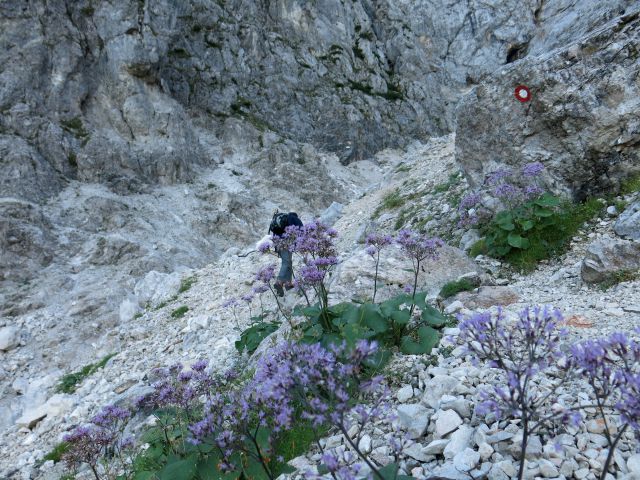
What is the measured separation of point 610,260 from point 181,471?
7.41 metres

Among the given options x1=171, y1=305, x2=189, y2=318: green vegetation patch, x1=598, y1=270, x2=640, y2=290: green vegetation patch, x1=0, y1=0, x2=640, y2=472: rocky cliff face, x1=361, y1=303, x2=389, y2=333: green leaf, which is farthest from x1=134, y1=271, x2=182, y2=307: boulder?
x1=598, y1=270, x2=640, y2=290: green vegetation patch

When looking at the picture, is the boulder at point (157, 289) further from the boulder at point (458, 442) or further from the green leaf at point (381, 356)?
the boulder at point (458, 442)

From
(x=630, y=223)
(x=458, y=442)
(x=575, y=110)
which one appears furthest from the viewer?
(x=575, y=110)

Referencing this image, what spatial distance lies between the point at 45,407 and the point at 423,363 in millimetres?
11470

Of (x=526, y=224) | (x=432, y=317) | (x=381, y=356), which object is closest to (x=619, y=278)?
(x=526, y=224)

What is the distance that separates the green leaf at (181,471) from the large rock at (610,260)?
277 inches

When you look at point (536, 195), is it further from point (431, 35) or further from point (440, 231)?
point (431, 35)

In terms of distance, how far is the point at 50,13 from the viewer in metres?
45.6

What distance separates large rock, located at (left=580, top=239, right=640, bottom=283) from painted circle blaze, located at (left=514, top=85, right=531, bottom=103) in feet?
16.0

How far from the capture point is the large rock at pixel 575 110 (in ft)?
30.5

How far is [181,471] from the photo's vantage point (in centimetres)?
379

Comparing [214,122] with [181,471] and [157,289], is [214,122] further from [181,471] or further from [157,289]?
[181,471]

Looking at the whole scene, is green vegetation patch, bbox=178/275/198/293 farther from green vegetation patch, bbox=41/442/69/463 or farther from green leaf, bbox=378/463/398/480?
green leaf, bbox=378/463/398/480

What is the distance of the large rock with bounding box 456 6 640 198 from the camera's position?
30.5 ft
